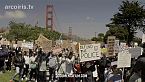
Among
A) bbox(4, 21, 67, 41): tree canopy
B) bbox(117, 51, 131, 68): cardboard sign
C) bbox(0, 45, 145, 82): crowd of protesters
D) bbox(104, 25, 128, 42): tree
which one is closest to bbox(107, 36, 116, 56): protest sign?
bbox(0, 45, 145, 82): crowd of protesters

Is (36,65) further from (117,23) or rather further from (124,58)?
(117,23)

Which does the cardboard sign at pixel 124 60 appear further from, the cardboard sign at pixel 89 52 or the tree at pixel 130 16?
the tree at pixel 130 16

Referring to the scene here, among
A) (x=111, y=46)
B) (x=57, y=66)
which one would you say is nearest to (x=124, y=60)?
(x=57, y=66)

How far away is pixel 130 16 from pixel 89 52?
278 ft

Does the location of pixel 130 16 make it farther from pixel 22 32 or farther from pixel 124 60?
pixel 124 60

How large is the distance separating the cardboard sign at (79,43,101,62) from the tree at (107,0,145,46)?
77.0m

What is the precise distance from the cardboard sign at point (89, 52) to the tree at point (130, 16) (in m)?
77.0

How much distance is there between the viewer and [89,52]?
819 inches

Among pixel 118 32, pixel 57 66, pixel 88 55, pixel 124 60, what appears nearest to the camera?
pixel 124 60

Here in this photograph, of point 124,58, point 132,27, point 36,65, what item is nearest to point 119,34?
point 132,27

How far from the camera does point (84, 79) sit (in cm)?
2248

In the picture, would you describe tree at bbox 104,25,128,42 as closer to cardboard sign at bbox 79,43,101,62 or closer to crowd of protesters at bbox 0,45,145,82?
crowd of protesters at bbox 0,45,145,82

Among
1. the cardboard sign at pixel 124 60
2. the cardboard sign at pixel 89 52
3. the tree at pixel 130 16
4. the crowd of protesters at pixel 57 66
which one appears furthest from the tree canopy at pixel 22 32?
the cardboard sign at pixel 124 60

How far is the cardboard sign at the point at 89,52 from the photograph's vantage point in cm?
2062
